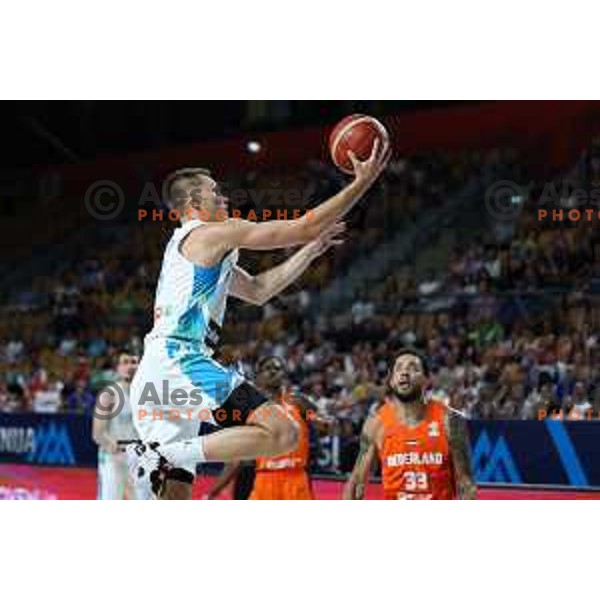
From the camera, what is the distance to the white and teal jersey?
7344 millimetres

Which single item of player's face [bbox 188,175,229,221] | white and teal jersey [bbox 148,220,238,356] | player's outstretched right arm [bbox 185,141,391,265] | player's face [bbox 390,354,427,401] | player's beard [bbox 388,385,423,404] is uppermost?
player's face [bbox 188,175,229,221]

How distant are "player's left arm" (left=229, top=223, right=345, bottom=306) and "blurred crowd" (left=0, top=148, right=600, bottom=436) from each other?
12.9 ft

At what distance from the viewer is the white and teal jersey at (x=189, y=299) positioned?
7344 mm

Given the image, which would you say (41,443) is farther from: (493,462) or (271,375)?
(271,375)

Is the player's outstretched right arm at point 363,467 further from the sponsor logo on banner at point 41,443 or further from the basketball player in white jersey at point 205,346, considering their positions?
the sponsor logo on banner at point 41,443

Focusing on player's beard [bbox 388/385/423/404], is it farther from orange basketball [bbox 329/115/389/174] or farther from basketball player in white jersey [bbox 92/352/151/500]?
basketball player in white jersey [bbox 92/352/151/500]

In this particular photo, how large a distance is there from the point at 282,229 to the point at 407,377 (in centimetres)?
115

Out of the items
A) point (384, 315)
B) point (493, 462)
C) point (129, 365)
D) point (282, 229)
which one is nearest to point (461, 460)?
point (282, 229)

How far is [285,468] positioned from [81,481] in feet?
16.2

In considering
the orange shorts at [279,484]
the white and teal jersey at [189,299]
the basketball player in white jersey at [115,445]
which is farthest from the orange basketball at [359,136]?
the basketball player in white jersey at [115,445]

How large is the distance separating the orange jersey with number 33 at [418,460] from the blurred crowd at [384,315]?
14.2 ft

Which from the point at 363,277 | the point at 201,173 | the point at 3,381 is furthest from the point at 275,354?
the point at 201,173

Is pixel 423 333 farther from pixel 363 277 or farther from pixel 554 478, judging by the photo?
pixel 554 478

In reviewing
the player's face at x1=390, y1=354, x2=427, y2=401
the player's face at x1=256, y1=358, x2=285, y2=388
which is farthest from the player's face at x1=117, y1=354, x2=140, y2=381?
the player's face at x1=390, y1=354, x2=427, y2=401
